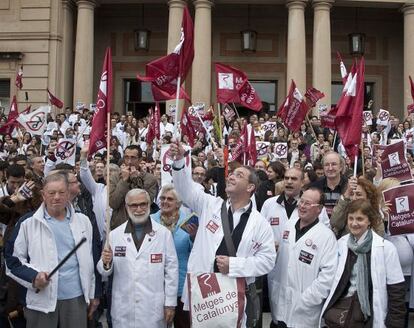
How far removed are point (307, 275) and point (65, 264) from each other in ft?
6.79

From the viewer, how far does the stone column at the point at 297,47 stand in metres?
23.7

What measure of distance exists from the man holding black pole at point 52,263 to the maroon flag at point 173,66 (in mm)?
2330

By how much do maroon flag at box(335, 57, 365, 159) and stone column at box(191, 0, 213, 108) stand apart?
15756mm

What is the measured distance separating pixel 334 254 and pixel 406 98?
20.3 m

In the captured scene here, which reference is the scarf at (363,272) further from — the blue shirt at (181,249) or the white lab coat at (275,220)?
the blue shirt at (181,249)

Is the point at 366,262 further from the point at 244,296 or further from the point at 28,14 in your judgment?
the point at 28,14

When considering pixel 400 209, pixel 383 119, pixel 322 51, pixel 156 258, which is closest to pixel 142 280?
pixel 156 258

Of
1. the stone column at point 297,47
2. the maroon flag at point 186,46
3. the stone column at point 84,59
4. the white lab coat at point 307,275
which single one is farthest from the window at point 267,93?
the white lab coat at point 307,275

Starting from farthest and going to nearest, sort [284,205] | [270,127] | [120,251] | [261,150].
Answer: [270,127] < [261,150] < [284,205] < [120,251]

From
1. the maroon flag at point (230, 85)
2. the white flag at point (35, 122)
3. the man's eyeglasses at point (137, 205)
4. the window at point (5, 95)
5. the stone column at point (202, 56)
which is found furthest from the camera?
the window at point (5, 95)

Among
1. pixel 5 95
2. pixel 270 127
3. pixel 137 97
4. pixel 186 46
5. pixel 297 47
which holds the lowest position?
pixel 186 46

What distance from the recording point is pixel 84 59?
80.0ft

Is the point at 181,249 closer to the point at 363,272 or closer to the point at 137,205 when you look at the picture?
the point at 137,205

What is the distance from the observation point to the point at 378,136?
18688 millimetres
